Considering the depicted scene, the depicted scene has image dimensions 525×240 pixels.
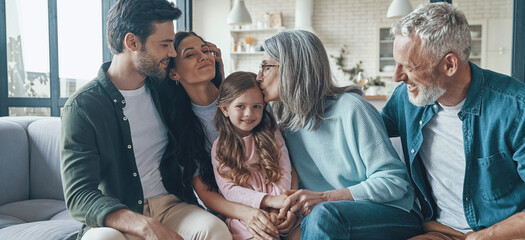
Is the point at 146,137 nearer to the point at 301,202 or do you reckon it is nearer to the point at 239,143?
the point at 239,143

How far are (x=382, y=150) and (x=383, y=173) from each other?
0.29 ft

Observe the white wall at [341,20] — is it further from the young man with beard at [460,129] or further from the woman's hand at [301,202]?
the woman's hand at [301,202]

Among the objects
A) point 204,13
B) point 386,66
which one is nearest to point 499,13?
point 386,66

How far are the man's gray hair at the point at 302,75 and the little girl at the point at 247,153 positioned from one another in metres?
0.14

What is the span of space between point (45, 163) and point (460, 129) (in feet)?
7.09

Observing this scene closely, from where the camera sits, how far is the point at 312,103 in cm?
173

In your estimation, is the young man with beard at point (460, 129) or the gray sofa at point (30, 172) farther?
the gray sofa at point (30, 172)

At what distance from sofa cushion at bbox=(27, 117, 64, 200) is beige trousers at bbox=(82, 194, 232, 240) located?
3.02ft

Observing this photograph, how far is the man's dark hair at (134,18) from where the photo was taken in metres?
1.77

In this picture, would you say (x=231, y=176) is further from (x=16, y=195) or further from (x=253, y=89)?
(x=16, y=195)

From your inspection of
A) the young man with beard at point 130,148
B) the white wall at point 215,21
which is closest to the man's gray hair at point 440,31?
the young man with beard at point 130,148

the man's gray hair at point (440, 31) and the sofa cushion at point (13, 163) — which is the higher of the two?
the man's gray hair at point (440, 31)

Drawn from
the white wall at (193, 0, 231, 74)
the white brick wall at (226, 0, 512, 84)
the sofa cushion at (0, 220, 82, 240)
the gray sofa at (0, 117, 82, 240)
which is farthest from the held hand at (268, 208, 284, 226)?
the white wall at (193, 0, 231, 74)

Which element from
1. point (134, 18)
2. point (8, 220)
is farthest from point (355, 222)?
point (8, 220)
